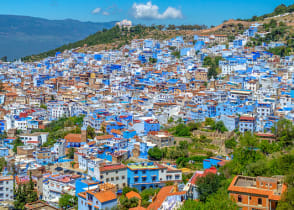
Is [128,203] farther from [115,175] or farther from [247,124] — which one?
[247,124]

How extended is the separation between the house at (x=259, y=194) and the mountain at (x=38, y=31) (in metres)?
92.0

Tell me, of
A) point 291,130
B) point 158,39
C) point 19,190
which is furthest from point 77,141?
point 158,39

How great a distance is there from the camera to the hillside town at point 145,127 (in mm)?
12125

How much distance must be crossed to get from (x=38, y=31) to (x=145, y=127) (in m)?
110

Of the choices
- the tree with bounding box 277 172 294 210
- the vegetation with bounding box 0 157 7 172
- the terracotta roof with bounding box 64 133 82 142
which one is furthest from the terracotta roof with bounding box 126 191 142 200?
the vegetation with bounding box 0 157 7 172

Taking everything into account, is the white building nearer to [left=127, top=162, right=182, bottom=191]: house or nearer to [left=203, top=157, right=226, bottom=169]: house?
[left=127, top=162, right=182, bottom=191]: house

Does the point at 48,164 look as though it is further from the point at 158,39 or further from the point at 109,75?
the point at 158,39

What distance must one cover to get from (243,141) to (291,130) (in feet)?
8.58

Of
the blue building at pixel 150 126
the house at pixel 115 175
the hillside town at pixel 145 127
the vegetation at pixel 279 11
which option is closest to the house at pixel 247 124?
the hillside town at pixel 145 127

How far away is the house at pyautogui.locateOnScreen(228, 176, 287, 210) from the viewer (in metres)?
8.20

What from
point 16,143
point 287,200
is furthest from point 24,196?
point 287,200

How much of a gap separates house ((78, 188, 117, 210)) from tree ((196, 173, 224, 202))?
2.40 metres

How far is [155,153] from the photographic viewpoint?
55.2ft

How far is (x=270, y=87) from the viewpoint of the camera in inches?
952
